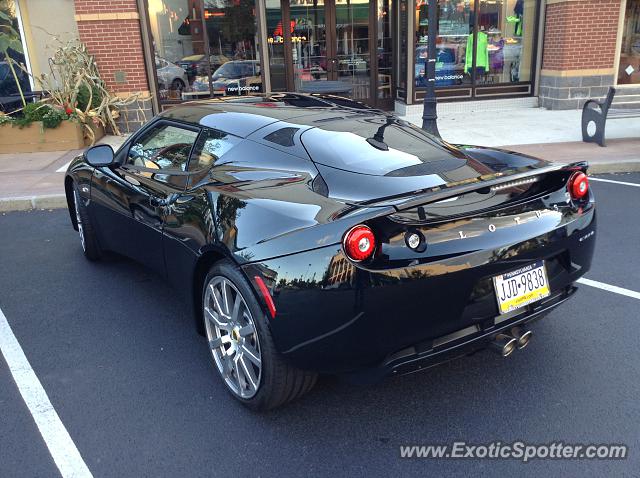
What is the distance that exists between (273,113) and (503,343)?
1960mm

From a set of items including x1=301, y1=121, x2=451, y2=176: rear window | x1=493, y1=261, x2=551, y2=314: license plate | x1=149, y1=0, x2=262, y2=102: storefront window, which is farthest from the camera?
x1=149, y1=0, x2=262, y2=102: storefront window

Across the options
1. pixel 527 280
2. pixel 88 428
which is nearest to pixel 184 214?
pixel 88 428

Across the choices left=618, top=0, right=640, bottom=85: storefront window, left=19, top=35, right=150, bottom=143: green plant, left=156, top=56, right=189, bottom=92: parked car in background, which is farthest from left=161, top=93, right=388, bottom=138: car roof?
left=618, top=0, right=640, bottom=85: storefront window

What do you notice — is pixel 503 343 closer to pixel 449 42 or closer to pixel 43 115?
pixel 43 115

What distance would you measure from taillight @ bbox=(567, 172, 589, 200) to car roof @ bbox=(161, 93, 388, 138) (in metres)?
1.26

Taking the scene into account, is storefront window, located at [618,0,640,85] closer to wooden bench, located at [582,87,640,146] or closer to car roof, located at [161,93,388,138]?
wooden bench, located at [582,87,640,146]

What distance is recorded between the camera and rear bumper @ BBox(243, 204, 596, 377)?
2479 mm

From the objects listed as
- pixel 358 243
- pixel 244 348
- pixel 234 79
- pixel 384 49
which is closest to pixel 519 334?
pixel 358 243

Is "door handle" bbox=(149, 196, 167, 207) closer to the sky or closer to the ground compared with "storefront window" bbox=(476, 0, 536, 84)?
closer to the ground

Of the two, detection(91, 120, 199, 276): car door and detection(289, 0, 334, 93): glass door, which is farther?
detection(289, 0, 334, 93): glass door

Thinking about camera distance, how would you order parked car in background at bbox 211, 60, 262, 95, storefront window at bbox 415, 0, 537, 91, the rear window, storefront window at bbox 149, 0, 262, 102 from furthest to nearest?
storefront window at bbox 415, 0, 537, 91 → parked car in background at bbox 211, 60, 262, 95 → storefront window at bbox 149, 0, 262, 102 → the rear window

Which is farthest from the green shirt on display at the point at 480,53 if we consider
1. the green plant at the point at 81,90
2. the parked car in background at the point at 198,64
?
the green plant at the point at 81,90

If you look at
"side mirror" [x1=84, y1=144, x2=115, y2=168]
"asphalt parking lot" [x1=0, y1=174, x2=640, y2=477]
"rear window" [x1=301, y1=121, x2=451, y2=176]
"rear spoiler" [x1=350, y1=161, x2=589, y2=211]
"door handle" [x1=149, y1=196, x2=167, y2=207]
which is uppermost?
"rear window" [x1=301, y1=121, x2=451, y2=176]

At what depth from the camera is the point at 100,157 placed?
14.3 feet
